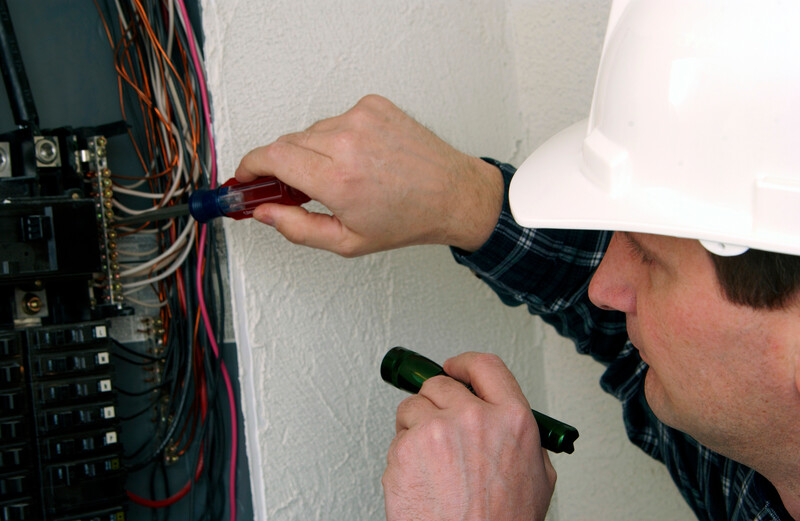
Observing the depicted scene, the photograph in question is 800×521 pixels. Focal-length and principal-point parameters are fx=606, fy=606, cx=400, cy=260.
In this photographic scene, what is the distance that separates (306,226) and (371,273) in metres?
0.18

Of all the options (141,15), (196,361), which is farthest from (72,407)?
(141,15)

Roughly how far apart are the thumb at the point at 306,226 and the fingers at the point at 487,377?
0.67 feet

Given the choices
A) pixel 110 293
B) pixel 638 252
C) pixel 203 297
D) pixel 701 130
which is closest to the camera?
pixel 701 130

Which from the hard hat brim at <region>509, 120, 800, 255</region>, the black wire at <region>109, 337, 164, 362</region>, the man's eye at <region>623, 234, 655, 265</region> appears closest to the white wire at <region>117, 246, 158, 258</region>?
the black wire at <region>109, 337, 164, 362</region>

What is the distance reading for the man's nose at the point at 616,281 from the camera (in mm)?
713

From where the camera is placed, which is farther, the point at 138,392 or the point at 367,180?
the point at 138,392

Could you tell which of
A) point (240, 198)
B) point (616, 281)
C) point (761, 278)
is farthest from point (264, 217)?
point (761, 278)

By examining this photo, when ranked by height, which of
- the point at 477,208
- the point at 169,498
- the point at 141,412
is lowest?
the point at 169,498

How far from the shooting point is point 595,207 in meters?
0.61

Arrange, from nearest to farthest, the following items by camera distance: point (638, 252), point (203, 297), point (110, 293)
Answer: point (638, 252) → point (110, 293) → point (203, 297)

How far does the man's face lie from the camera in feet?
2.00

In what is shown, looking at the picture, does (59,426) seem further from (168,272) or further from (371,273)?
(371,273)

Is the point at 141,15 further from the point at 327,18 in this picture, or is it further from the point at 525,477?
the point at 525,477

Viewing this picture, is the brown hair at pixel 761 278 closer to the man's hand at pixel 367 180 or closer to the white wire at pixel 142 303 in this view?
the man's hand at pixel 367 180
